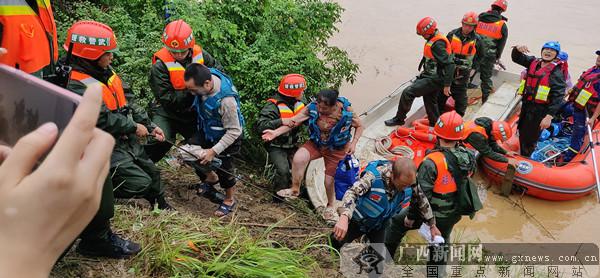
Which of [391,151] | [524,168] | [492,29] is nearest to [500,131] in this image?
[524,168]

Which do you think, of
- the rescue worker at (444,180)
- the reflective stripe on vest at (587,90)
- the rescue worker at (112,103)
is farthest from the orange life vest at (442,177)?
the reflective stripe on vest at (587,90)

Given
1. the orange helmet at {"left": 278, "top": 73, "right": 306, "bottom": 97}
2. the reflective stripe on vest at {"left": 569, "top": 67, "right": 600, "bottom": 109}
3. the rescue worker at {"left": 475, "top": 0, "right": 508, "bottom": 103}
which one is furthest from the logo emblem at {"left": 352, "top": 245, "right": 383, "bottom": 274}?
the rescue worker at {"left": 475, "top": 0, "right": 508, "bottom": 103}

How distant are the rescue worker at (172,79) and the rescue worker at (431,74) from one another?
3.35 m

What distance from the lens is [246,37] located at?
6.80 metres

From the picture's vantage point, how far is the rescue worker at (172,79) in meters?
4.23

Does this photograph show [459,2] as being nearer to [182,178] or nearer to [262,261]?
[182,178]

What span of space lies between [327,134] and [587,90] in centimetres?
380

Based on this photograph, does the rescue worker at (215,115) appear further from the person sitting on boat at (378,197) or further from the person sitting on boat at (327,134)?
the person sitting on boat at (378,197)

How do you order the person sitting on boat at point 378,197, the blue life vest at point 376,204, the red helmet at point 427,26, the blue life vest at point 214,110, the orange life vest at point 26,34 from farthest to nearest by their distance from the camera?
the red helmet at point 427,26, the blue life vest at point 214,110, the blue life vest at point 376,204, the person sitting on boat at point 378,197, the orange life vest at point 26,34

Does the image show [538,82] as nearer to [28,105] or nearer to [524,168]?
[524,168]

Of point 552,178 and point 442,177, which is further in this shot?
point 552,178

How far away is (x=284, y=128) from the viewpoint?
186 inches

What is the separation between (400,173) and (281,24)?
3.73 m

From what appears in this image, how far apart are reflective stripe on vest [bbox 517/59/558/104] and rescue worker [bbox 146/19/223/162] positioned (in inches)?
163
